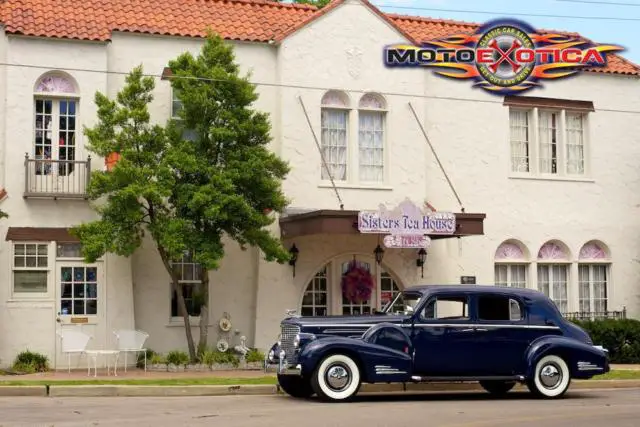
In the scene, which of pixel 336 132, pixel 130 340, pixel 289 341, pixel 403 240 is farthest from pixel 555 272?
pixel 289 341

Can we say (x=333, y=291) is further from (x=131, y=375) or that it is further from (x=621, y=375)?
(x=621, y=375)

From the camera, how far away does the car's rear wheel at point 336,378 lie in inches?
620

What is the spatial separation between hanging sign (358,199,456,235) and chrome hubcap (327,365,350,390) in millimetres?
6374

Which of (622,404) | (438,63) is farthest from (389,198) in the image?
(622,404)

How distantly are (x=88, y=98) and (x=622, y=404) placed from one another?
12796 mm

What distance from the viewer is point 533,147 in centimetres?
2691

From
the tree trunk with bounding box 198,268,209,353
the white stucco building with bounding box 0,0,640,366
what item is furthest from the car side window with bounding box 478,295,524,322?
the tree trunk with bounding box 198,268,209,353

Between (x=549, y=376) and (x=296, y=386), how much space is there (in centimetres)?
410

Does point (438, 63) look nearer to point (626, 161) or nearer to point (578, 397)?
point (626, 161)

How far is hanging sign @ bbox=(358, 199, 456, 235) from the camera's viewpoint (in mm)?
22016

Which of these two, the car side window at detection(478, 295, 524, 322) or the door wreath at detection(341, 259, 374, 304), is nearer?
the car side window at detection(478, 295, 524, 322)

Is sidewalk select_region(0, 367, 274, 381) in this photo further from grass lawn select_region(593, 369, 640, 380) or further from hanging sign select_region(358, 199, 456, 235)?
grass lawn select_region(593, 369, 640, 380)

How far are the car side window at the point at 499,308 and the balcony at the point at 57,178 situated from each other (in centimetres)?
932

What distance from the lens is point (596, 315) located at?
27062mm
